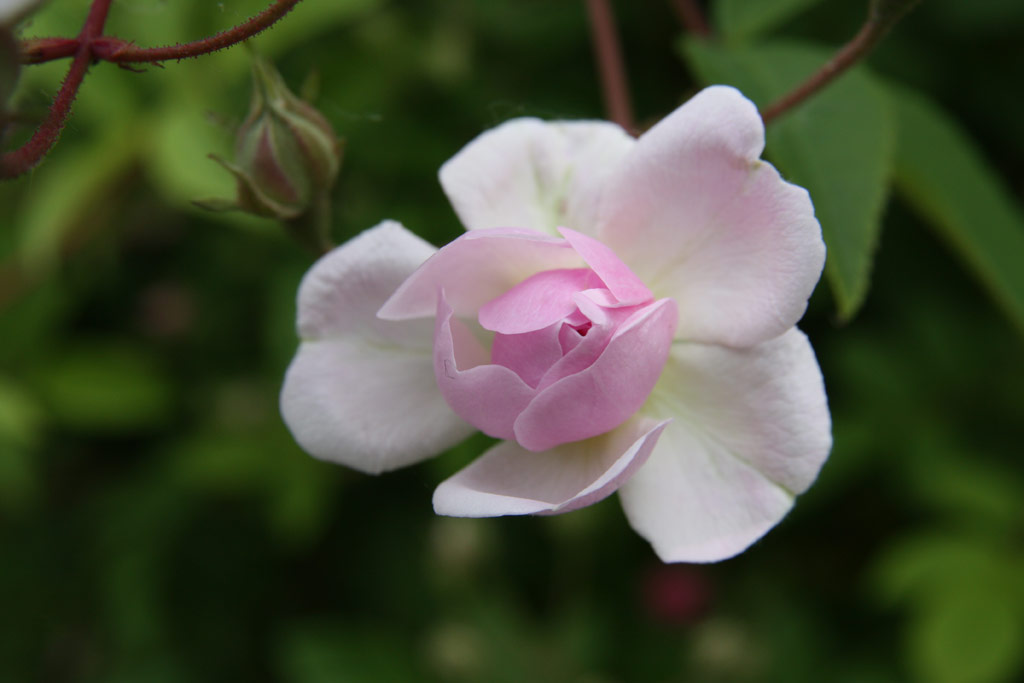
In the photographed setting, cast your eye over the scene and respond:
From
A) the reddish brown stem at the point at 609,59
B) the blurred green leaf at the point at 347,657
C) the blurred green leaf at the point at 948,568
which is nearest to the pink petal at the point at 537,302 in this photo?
the reddish brown stem at the point at 609,59

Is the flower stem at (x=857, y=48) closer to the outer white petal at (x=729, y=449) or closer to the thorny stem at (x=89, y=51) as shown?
the outer white petal at (x=729, y=449)

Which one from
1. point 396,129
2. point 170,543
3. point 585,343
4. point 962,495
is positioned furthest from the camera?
point 170,543

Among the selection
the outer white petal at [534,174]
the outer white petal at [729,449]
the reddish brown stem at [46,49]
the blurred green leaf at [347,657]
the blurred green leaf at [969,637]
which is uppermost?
the reddish brown stem at [46,49]

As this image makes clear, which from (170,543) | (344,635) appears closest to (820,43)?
(344,635)

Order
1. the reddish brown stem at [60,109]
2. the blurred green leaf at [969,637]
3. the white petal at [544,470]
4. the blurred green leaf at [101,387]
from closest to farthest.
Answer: the reddish brown stem at [60,109]
the white petal at [544,470]
the blurred green leaf at [969,637]
the blurred green leaf at [101,387]

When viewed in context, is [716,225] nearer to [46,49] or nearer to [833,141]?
[833,141]

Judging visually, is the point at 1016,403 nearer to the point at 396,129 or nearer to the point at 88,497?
the point at 396,129

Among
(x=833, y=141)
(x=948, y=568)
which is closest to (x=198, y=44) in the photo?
(x=833, y=141)
